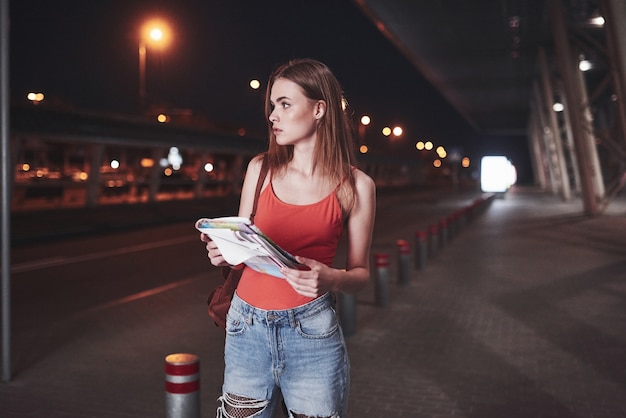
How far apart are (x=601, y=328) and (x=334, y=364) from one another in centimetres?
666

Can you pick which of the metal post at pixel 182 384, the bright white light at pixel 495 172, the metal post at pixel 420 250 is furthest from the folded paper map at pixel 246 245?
the bright white light at pixel 495 172

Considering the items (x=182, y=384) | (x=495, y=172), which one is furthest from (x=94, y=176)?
(x=495, y=172)

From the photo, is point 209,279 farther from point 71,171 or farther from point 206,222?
point 71,171

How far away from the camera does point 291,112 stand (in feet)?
9.30

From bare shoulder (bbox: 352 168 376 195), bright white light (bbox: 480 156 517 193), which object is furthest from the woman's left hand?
bright white light (bbox: 480 156 517 193)

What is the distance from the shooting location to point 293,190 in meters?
2.85

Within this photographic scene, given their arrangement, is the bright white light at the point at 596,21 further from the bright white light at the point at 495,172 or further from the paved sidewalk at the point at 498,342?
the bright white light at the point at 495,172

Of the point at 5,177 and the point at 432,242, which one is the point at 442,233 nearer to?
the point at 432,242

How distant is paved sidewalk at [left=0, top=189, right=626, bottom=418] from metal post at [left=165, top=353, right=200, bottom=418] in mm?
1826

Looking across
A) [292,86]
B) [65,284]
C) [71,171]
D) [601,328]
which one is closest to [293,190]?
[292,86]

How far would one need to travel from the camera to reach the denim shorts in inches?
107

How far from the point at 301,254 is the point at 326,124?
20.1 inches

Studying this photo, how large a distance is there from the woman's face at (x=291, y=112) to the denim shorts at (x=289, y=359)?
0.63 meters

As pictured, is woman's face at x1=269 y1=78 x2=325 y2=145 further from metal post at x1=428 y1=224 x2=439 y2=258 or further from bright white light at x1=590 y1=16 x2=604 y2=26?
bright white light at x1=590 y1=16 x2=604 y2=26
